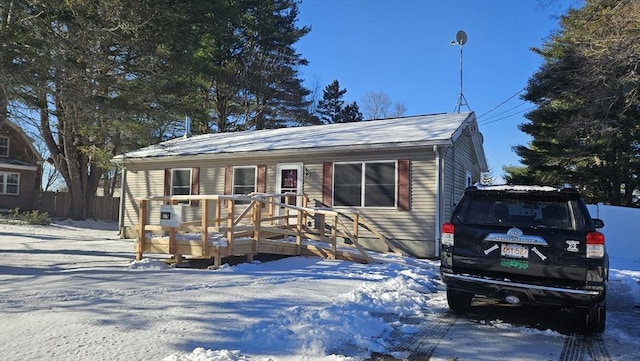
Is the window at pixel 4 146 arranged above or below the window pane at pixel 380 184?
above

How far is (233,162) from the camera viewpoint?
16266 millimetres

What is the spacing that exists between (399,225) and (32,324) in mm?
10172

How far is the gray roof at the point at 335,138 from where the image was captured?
13445mm

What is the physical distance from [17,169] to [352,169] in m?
26.2

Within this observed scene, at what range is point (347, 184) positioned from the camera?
14422mm

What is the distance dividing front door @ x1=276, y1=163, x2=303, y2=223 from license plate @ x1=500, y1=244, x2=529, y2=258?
10.0m

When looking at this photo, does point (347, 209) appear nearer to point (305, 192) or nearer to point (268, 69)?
point (305, 192)

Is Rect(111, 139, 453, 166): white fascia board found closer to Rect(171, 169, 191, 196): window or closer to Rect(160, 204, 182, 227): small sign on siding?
Rect(171, 169, 191, 196): window

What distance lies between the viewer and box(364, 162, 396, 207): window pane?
13773mm

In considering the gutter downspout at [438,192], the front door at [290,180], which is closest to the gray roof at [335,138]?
the gutter downspout at [438,192]

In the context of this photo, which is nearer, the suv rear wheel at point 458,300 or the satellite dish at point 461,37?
the suv rear wheel at point 458,300

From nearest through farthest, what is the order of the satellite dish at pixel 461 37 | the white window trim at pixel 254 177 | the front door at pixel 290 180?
the front door at pixel 290 180
the white window trim at pixel 254 177
the satellite dish at pixel 461 37

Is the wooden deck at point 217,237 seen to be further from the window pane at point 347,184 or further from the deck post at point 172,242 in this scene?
the window pane at point 347,184

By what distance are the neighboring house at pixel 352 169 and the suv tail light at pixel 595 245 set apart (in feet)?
24.6
